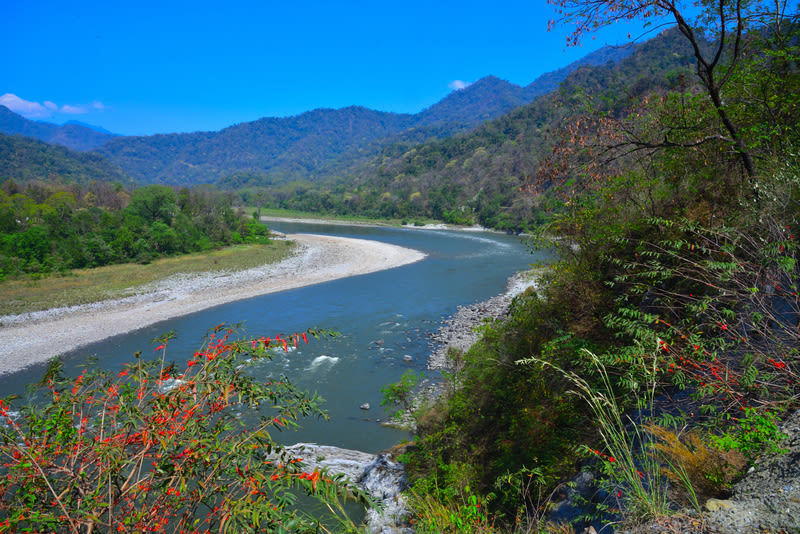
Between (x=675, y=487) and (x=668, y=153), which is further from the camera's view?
(x=668, y=153)

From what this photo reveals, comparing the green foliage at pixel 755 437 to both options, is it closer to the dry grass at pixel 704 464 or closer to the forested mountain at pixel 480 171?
the dry grass at pixel 704 464

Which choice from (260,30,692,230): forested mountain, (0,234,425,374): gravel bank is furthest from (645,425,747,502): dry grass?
(260,30,692,230): forested mountain

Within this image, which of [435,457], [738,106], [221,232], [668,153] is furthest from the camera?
[221,232]

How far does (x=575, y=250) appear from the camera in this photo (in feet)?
22.9

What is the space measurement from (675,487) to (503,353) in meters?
4.24

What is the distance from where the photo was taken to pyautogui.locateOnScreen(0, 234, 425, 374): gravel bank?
17.4 meters

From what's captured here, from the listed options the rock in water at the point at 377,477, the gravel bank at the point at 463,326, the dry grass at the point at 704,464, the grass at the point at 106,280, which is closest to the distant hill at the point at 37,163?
the grass at the point at 106,280

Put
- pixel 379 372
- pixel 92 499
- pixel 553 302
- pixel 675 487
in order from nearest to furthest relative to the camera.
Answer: pixel 92 499, pixel 675 487, pixel 553 302, pixel 379 372

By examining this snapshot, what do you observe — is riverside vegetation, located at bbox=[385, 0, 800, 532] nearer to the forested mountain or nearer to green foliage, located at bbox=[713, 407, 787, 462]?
green foliage, located at bbox=[713, 407, 787, 462]

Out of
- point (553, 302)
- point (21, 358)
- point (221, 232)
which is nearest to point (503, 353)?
point (553, 302)

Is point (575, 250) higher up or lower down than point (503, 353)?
higher up

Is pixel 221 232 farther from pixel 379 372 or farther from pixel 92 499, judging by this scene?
pixel 92 499

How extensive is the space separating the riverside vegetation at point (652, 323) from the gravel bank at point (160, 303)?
1832 cm

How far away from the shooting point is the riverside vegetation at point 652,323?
9.04ft
